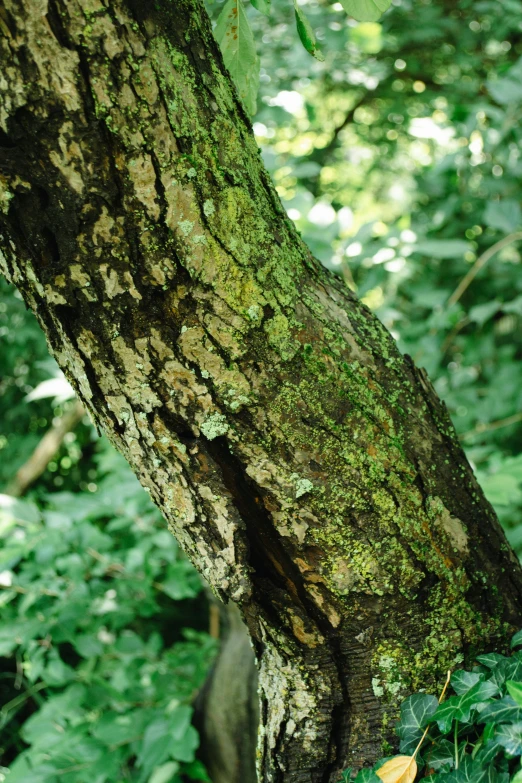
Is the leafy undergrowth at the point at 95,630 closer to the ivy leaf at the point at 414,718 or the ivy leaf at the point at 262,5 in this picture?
the ivy leaf at the point at 414,718

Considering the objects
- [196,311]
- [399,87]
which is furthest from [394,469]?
[399,87]

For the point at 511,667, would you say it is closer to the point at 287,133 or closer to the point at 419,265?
the point at 419,265

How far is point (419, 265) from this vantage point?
2.75 meters

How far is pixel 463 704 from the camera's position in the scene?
833 millimetres

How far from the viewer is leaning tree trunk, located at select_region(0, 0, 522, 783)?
71 centimetres

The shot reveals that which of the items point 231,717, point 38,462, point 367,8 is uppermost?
point 38,462

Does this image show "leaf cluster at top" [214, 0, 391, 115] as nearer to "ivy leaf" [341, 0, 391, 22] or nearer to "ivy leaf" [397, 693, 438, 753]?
"ivy leaf" [341, 0, 391, 22]

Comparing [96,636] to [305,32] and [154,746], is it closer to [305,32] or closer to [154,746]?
[154,746]

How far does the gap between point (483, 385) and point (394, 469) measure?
1.96m

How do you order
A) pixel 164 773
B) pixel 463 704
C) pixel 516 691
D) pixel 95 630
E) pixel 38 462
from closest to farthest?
pixel 516 691 → pixel 463 704 → pixel 164 773 → pixel 95 630 → pixel 38 462

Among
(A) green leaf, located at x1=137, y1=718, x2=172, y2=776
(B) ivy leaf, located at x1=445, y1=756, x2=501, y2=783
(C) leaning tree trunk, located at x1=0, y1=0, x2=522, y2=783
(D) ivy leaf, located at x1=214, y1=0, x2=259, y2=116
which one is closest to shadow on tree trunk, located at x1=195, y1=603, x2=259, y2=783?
(A) green leaf, located at x1=137, y1=718, x2=172, y2=776

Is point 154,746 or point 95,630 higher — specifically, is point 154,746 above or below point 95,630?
below

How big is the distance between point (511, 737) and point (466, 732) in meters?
0.14

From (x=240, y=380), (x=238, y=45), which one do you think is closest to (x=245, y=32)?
(x=238, y=45)
